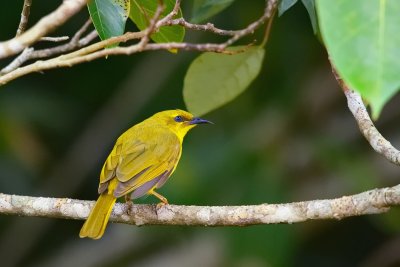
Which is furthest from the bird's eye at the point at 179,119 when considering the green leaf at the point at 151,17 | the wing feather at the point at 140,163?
the green leaf at the point at 151,17

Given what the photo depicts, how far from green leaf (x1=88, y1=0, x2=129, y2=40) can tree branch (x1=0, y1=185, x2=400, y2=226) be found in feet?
2.71

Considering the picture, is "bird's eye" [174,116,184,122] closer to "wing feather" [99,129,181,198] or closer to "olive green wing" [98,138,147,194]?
"wing feather" [99,129,181,198]

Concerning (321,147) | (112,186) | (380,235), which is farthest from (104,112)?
(112,186)

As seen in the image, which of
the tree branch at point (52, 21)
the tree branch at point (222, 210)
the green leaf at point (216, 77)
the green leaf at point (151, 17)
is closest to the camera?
the tree branch at point (52, 21)

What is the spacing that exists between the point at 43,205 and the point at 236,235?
7.15 ft

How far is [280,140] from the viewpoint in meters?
7.05

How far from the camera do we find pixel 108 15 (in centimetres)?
327

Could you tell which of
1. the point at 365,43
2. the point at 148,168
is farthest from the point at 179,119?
the point at 365,43

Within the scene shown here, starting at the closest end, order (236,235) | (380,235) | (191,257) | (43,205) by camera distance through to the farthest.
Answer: (43,205)
(236,235)
(191,257)
(380,235)

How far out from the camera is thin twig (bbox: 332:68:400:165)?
125 inches

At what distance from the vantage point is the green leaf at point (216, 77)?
4.01 metres

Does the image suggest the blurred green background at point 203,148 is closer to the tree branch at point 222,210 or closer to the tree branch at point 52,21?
the tree branch at point 222,210

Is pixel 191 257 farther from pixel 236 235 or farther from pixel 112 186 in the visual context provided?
pixel 112 186

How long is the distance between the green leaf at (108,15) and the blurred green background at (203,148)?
2.63m
